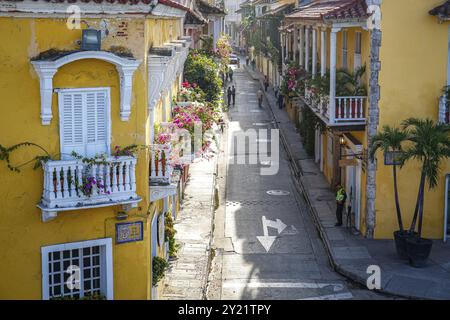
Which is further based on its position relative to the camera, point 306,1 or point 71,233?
point 306,1

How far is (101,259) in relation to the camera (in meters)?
13.0

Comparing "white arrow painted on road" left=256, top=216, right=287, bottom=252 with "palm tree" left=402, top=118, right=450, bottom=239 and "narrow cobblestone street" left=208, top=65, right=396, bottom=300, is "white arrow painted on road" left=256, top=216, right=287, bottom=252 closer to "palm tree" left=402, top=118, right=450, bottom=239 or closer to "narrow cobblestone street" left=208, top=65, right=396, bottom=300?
"narrow cobblestone street" left=208, top=65, right=396, bottom=300

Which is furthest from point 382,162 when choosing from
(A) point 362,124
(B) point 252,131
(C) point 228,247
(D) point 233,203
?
(B) point 252,131

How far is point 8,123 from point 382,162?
12406 mm

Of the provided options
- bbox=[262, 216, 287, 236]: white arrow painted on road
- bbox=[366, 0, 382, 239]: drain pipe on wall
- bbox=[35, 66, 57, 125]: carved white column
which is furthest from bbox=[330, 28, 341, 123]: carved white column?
bbox=[35, 66, 57, 125]: carved white column

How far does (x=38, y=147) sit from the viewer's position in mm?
12078

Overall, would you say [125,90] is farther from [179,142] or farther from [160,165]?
[179,142]

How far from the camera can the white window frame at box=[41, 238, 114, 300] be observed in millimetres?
12331

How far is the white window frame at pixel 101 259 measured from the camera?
12331 millimetres

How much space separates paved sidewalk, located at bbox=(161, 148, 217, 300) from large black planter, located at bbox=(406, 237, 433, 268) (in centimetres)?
566

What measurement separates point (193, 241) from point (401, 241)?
6209 mm

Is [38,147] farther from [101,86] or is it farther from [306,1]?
[306,1]

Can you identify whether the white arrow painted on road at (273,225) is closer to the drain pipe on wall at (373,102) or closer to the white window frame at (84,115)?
the drain pipe on wall at (373,102)

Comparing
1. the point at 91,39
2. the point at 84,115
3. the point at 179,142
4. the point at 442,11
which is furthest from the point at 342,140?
the point at 91,39
